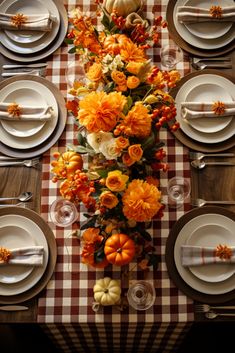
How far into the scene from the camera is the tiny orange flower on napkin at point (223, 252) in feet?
4.99

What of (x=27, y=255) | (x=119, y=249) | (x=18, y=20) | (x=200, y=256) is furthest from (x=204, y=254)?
(x=18, y=20)

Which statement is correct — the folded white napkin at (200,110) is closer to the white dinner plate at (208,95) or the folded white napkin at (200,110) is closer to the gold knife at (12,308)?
the white dinner plate at (208,95)

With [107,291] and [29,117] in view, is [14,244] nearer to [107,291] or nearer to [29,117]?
[107,291]

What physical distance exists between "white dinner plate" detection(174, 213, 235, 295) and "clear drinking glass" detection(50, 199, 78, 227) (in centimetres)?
40

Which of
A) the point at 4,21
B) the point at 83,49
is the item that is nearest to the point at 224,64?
the point at 83,49

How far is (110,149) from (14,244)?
1.84 feet

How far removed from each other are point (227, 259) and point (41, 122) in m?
0.90

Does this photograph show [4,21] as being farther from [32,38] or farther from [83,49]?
[83,49]

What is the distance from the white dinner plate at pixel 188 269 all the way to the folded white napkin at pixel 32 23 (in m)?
1.03

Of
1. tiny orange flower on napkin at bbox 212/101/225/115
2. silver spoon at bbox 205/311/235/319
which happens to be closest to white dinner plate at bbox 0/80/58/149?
tiny orange flower on napkin at bbox 212/101/225/115

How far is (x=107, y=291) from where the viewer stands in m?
1.47

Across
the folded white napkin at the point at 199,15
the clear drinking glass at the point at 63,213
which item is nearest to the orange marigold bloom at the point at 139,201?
the clear drinking glass at the point at 63,213

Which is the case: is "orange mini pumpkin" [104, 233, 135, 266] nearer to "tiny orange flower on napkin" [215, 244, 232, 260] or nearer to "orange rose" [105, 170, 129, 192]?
"orange rose" [105, 170, 129, 192]

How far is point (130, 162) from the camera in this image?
1339 mm
